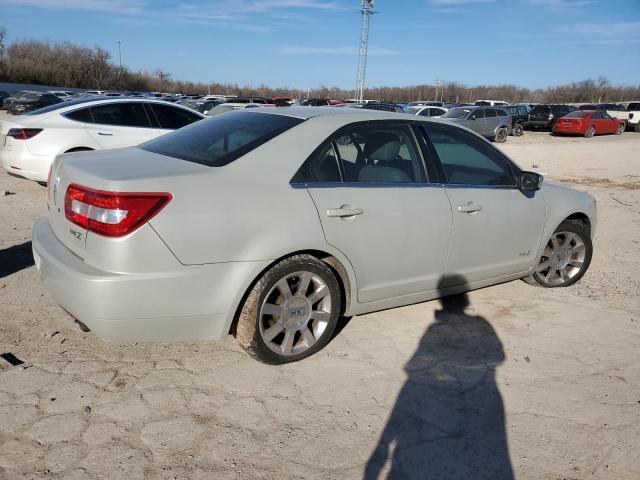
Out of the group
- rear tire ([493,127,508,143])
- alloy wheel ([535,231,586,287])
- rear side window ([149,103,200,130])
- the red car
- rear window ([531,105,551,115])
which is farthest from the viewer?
rear window ([531,105,551,115])

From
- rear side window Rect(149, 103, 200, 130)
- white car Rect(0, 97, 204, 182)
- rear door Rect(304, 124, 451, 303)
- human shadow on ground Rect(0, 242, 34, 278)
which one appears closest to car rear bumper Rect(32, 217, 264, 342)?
rear door Rect(304, 124, 451, 303)

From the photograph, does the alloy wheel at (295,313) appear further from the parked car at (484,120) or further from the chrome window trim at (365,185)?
the parked car at (484,120)

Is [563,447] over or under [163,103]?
under

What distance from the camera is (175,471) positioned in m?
2.39

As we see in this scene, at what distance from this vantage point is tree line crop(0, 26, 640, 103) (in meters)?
65.8

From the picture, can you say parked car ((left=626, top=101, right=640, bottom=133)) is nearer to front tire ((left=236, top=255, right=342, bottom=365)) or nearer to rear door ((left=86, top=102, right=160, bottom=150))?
rear door ((left=86, top=102, right=160, bottom=150))

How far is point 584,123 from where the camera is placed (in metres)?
28.5

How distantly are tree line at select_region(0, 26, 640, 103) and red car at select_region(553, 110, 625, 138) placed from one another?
56.1 meters

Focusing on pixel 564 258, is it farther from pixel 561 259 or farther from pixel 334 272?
pixel 334 272

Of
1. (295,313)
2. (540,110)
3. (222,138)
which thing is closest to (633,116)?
(540,110)

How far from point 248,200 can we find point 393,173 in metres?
1.21

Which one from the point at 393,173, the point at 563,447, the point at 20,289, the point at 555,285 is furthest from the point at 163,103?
the point at 563,447

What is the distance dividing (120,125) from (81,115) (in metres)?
0.56

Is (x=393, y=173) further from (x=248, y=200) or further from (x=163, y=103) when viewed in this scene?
(x=163, y=103)
